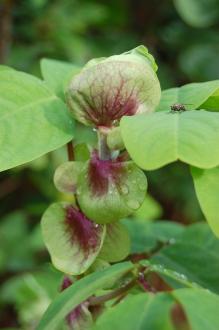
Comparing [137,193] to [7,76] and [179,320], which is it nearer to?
[7,76]

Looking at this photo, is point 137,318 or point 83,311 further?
point 83,311

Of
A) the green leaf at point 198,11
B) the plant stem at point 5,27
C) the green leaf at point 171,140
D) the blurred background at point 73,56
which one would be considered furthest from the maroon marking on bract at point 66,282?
the green leaf at point 198,11

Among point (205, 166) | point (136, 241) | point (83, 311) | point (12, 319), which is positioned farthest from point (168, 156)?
point (12, 319)

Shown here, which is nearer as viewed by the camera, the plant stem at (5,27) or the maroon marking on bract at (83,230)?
the maroon marking on bract at (83,230)

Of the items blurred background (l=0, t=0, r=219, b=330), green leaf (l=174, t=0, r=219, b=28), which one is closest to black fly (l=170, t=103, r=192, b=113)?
blurred background (l=0, t=0, r=219, b=330)

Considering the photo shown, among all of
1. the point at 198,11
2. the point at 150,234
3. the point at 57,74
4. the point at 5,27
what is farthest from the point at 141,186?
the point at 198,11

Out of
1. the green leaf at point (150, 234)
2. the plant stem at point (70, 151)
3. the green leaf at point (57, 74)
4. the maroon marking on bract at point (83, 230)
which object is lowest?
the green leaf at point (150, 234)

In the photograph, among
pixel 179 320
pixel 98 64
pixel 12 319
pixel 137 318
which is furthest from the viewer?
pixel 12 319

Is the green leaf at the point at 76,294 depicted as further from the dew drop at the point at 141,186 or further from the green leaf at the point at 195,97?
the green leaf at the point at 195,97
